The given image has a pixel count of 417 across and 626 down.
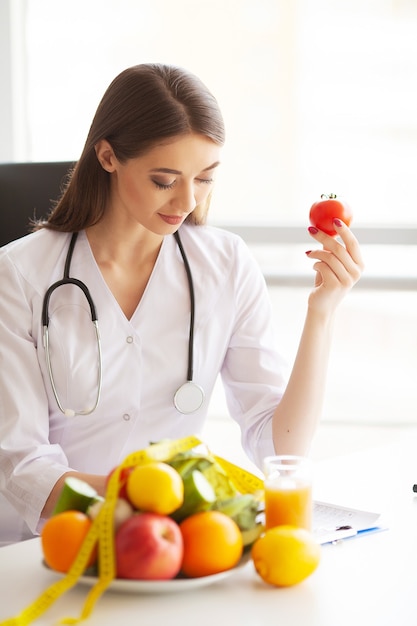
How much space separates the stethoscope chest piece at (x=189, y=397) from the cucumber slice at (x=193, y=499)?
677 mm

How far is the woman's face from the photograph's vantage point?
64.4 inches

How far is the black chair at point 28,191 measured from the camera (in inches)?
78.9

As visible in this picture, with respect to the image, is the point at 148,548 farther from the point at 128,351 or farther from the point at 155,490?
the point at 128,351

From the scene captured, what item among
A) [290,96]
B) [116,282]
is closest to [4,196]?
[116,282]

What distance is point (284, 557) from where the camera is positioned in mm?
1035

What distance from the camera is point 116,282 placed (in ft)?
5.93

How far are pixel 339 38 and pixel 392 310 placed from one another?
3.34 ft

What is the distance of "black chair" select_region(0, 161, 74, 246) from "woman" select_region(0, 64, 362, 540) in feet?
0.49

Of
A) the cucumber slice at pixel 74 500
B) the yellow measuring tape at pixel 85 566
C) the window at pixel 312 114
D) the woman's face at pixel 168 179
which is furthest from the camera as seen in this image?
the window at pixel 312 114

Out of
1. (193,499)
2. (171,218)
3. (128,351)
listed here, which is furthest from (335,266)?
(193,499)

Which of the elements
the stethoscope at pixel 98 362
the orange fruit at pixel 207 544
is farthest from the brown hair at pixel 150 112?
the orange fruit at pixel 207 544

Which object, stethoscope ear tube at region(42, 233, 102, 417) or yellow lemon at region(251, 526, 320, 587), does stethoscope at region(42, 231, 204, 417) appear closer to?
stethoscope ear tube at region(42, 233, 102, 417)

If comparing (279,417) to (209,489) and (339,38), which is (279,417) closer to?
(209,489)

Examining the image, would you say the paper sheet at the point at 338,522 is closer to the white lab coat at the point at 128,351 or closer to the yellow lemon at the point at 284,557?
the yellow lemon at the point at 284,557
